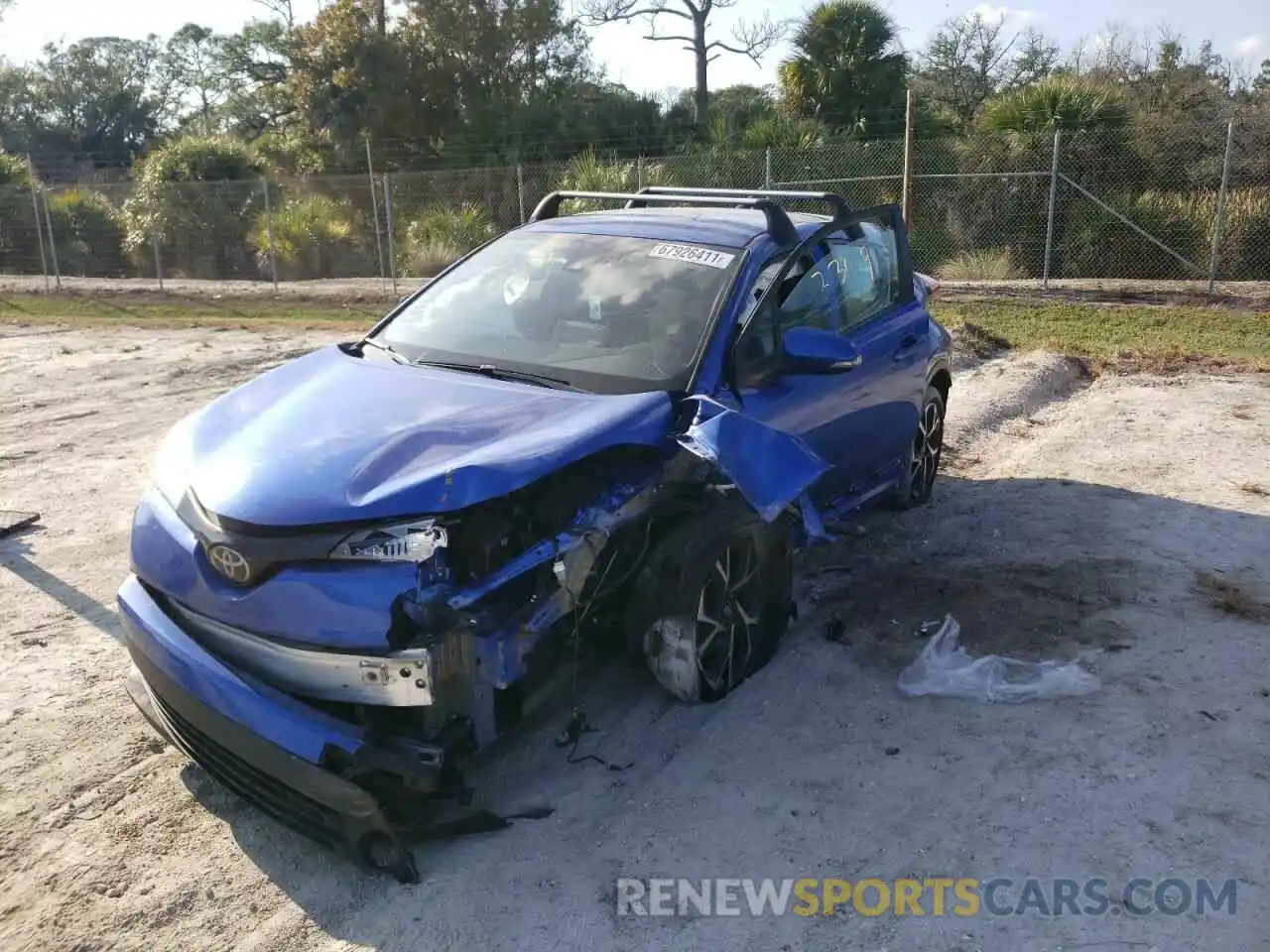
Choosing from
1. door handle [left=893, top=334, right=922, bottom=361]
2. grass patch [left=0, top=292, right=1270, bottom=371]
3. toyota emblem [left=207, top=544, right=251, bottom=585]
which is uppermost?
door handle [left=893, top=334, right=922, bottom=361]

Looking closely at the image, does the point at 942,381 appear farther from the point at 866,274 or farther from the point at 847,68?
the point at 847,68

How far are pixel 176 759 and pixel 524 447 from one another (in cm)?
172

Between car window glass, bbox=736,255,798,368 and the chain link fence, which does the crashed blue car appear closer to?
car window glass, bbox=736,255,798,368

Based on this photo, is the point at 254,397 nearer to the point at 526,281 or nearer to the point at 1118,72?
the point at 526,281

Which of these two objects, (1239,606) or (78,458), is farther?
(78,458)

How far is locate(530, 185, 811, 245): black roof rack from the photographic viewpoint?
5.01 metres

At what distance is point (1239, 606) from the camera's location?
16.8 feet

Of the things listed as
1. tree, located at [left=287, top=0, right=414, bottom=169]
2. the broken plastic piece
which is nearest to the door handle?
the broken plastic piece

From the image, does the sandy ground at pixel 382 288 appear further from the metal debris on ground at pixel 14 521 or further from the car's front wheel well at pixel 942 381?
the metal debris on ground at pixel 14 521

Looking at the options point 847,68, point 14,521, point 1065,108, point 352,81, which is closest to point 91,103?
point 352,81

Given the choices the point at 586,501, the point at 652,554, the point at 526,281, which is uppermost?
the point at 526,281

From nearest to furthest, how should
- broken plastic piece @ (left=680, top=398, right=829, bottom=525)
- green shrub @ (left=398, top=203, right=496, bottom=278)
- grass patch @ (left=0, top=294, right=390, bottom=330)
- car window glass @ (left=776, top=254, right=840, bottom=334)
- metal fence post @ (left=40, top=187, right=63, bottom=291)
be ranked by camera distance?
Answer: broken plastic piece @ (left=680, top=398, right=829, bottom=525)
car window glass @ (left=776, top=254, right=840, bottom=334)
grass patch @ (left=0, top=294, right=390, bottom=330)
green shrub @ (left=398, top=203, right=496, bottom=278)
metal fence post @ (left=40, top=187, right=63, bottom=291)

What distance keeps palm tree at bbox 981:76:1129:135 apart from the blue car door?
12.8m

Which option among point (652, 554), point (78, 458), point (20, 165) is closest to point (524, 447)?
point (652, 554)
